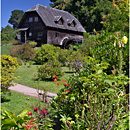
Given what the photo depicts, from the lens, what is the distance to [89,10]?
43.7m

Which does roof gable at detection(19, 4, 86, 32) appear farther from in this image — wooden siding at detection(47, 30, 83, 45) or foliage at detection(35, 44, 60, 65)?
foliage at detection(35, 44, 60, 65)

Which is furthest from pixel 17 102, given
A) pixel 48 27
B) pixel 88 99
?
pixel 48 27

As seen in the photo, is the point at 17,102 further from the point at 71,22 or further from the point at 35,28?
the point at 71,22

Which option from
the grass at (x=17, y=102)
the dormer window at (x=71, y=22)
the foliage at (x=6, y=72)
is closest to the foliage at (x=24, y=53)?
the dormer window at (x=71, y=22)

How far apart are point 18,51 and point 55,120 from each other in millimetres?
19623

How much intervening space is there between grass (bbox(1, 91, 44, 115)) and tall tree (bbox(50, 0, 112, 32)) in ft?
121

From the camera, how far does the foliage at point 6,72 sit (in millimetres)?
6107

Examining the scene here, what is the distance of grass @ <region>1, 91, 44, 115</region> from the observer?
223 inches

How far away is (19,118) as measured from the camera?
5.38 ft

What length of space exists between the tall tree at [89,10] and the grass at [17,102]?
36.7 meters

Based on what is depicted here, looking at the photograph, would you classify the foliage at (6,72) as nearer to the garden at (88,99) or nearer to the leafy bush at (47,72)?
the garden at (88,99)

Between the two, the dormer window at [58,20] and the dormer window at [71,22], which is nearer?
the dormer window at [58,20]

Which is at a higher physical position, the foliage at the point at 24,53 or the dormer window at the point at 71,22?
the dormer window at the point at 71,22

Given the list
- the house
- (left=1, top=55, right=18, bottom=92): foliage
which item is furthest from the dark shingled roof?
(left=1, top=55, right=18, bottom=92): foliage
